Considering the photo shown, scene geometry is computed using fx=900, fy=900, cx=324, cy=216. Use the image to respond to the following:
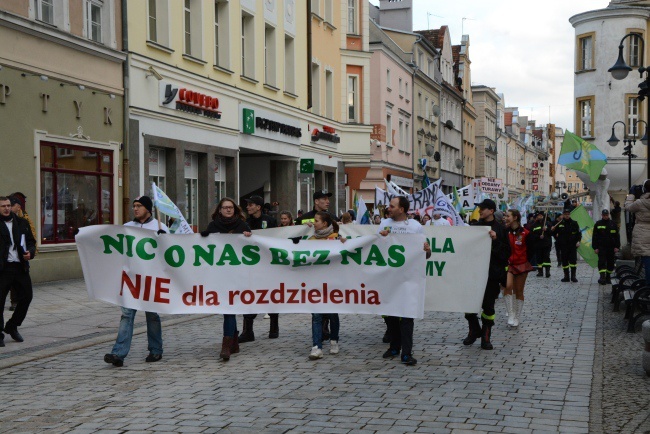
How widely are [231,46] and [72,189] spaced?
981cm

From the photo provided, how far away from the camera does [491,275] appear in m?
11.2

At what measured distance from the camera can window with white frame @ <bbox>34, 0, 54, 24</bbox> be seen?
18.9 meters

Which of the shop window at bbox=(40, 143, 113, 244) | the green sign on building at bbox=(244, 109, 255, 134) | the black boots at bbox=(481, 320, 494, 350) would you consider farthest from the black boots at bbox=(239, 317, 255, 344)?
the green sign on building at bbox=(244, 109, 255, 134)

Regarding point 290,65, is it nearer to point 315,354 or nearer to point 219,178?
point 219,178

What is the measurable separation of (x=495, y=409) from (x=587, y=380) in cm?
179

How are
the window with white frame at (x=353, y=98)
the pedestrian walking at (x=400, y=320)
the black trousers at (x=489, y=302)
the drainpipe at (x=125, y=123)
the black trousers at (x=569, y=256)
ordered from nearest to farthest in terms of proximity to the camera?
1. the pedestrian walking at (x=400, y=320)
2. the black trousers at (x=489, y=302)
3. the drainpipe at (x=125, y=123)
4. the black trousers at (x=569, y=256)
5. the window with white frame at (x=353, y=98)

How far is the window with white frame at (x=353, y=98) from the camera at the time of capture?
4244cm

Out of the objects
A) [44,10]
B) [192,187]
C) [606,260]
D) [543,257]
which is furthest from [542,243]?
[44,10]

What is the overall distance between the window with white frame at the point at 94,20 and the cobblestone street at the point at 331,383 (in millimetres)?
9769

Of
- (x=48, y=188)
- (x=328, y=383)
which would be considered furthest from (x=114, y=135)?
(x=328, y=383)

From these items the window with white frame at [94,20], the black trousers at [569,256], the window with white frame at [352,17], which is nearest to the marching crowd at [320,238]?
the black trousers at [569,256]

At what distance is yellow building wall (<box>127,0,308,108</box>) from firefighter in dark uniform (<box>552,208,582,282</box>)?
11.1 m

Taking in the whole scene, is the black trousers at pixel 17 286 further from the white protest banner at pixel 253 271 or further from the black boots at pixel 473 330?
the black boots at pixel 473 330

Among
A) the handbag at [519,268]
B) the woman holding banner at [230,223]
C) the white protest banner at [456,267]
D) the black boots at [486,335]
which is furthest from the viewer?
the handbag at [519,268]
